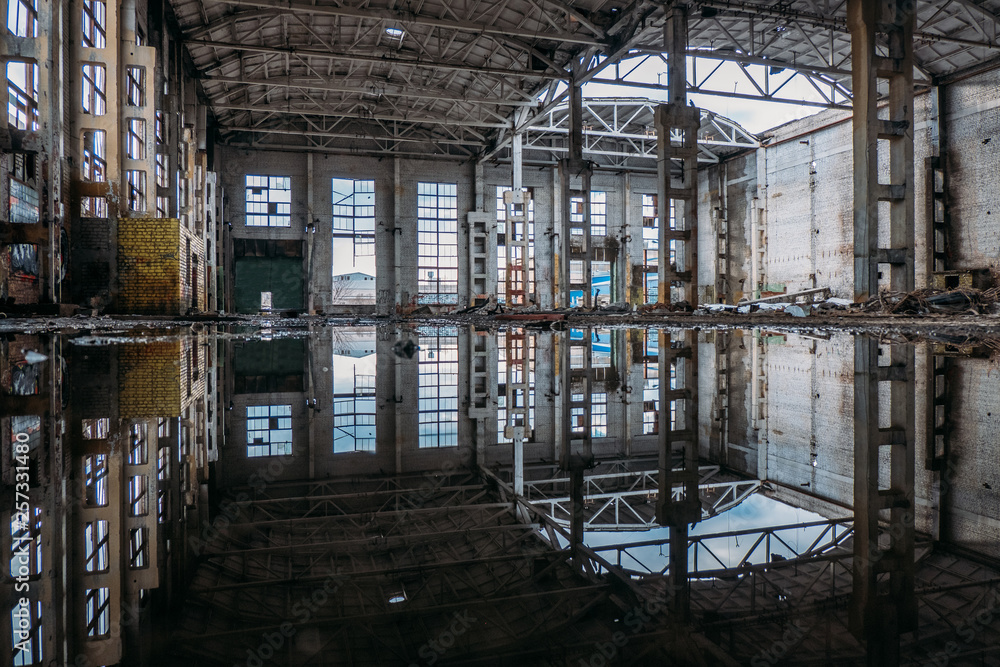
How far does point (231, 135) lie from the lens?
28.5 metres

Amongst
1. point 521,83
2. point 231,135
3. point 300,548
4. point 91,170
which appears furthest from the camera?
point 231,135

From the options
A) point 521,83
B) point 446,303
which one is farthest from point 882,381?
point 446,303

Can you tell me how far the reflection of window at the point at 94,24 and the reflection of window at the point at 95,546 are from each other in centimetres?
1651

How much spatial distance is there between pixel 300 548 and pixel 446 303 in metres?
29.9

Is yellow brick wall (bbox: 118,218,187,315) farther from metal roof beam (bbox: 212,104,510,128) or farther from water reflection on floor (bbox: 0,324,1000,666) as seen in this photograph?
water reflection on floor (bbox: 0,324,1000,666)

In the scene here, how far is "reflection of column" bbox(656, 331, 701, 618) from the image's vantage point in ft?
4.14

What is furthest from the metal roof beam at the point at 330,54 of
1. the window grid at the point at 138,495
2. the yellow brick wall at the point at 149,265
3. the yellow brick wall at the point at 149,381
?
the window grid at the point at 138,495

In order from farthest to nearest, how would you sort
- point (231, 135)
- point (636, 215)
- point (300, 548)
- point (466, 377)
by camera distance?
point (636, 215) < point (231, 135) < point (466, 377) < point (300, 548)

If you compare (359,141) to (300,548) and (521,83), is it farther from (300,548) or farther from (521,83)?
(300,548)

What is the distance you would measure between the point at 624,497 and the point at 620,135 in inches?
1063

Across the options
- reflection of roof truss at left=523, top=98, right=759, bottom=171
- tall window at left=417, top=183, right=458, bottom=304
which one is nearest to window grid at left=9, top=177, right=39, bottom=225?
reflection of roof truss at left=523, top=98, right=759, bottom=171

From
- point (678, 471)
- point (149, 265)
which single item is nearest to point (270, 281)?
point (149, 265)

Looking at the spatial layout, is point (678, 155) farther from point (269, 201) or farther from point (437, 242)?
point (269, 201)

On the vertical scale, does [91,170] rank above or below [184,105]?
below
